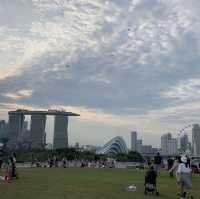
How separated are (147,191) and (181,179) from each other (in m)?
2.44

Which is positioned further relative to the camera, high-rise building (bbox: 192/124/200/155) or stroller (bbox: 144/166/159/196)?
high-rise building (bbox: 192/124/200/155)

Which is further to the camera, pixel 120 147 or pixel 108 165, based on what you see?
pixel 120 147

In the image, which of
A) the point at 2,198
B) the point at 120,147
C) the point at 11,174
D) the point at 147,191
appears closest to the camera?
the point at 2,198

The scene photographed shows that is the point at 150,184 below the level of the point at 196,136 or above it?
below

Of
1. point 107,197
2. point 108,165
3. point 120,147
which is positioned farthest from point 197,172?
point 120,147

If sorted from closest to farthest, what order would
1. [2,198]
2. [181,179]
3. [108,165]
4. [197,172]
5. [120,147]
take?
1. [2,198]
2. [181,179]
3. [197,172]
4. [108,165]
5. [120,147]

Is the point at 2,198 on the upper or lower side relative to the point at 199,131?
lower

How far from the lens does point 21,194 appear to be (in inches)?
632

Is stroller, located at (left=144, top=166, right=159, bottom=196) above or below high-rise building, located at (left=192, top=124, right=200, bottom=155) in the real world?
below

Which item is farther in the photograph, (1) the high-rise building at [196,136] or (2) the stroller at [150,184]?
(1) the high-rise building at [196,136]

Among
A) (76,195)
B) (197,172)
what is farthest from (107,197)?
(197,172)

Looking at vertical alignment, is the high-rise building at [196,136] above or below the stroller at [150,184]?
above

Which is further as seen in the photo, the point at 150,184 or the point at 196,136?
the point at 196,136

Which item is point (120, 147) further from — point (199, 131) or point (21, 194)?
point (21, 194)
